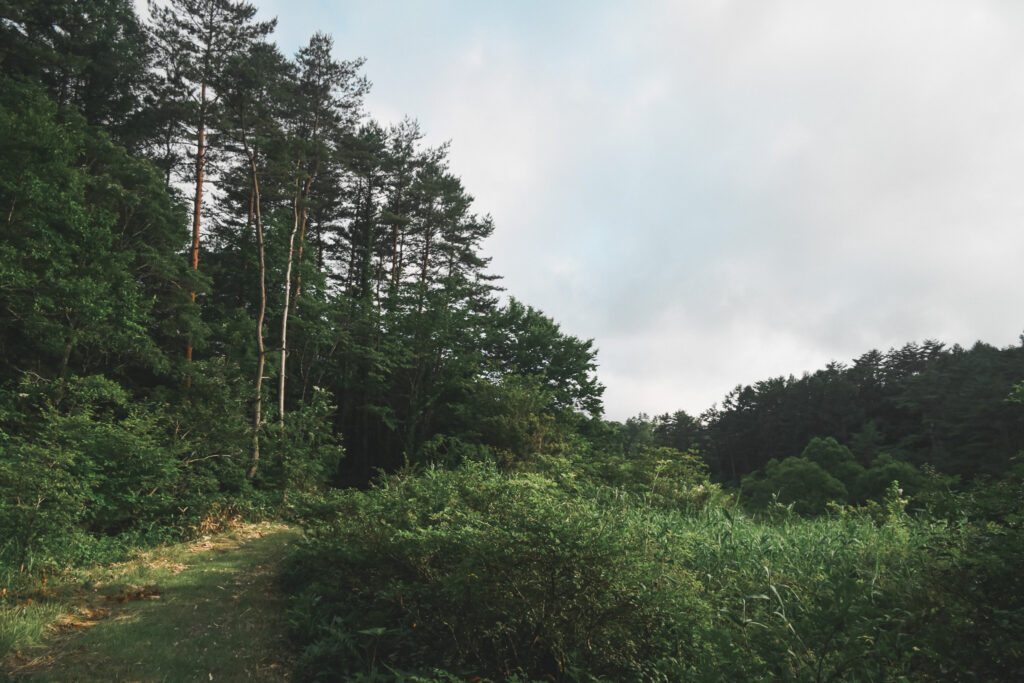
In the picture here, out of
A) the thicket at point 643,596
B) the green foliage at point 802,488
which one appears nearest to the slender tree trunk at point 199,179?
the thicket at point 643,596

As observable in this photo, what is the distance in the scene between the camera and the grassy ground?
3.99 meters

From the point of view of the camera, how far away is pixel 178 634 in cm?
470

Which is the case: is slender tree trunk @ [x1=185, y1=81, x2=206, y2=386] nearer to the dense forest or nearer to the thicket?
the dense forest

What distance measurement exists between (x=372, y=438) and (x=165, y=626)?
59.8 feet

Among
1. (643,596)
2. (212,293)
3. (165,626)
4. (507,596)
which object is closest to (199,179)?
(212,293)

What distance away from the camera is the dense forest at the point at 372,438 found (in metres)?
3.12

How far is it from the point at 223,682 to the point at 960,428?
3299cm

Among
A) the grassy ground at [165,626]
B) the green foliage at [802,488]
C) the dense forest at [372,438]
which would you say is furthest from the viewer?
the green foliage at [802,488]

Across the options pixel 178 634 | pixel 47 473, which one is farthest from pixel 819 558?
pixel 47 473

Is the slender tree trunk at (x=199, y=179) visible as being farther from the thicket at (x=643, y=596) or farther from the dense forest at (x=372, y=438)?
the thicket at (x=643, y=596)

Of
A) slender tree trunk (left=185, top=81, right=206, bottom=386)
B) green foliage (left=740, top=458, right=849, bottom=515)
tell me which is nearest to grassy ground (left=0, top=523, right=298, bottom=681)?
slender tree trunk (left=185, top=81, right=206, bottom=386)

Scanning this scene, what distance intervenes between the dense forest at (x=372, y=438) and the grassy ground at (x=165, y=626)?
39 centimetres

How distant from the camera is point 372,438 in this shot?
22.8m

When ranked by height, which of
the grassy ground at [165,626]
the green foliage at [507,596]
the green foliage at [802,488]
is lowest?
the green foliage at [802,488]
